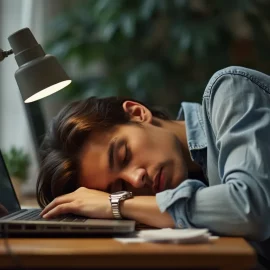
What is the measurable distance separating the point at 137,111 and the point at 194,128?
0.15m

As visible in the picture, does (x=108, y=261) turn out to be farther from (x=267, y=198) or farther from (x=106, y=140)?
(x=106, y=140)

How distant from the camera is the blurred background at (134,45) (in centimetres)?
261

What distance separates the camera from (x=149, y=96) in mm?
2633

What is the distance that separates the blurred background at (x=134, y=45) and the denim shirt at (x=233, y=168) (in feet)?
4.71

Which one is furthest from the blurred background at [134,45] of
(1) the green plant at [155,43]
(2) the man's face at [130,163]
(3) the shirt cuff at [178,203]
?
(3) the shirt cuff at [178,203]

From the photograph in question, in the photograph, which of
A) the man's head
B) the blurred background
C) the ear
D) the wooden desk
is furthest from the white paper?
the blurred background

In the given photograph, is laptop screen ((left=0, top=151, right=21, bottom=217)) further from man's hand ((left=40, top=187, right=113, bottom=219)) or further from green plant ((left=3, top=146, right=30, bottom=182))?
green plant ((left=3, top=146, right=30, bottom=182))

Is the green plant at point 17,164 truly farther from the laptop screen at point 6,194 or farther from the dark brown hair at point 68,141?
the dark brown hair at point 68,141

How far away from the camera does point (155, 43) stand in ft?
9.11

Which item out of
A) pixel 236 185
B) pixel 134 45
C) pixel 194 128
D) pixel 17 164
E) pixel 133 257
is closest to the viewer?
pixel 133 257

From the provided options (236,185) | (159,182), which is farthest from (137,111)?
(236,185)

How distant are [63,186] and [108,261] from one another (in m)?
0.51

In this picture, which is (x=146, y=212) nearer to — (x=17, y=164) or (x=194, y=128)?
(x=194, y=128)

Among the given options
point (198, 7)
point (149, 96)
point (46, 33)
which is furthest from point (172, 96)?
point (46, 33)
